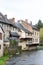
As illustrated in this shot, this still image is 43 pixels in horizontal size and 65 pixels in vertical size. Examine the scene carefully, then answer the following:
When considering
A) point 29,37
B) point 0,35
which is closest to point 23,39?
point 29,37

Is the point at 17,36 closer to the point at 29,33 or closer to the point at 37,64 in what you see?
the point at 29,33

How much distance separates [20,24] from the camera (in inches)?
3095

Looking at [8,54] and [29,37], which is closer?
[8,54]

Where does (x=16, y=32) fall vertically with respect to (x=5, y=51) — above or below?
above

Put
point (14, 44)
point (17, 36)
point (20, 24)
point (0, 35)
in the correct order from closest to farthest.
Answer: point (0, 35)
point (14, 44)
point (17, 36)
point (20, 24)

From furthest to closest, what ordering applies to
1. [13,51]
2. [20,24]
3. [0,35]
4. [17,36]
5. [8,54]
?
[20,24]
[17,36]
[13,51]
[8,54]
[0,35]

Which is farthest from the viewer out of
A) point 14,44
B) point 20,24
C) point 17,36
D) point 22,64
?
point 20,24

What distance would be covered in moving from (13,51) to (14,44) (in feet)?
23.0

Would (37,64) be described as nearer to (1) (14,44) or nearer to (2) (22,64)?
(2) (22,64)

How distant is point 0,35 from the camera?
45656mm

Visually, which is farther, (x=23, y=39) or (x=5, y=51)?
(x=23, y=39)

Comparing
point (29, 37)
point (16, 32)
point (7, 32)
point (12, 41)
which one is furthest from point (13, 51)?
point (29, 37)

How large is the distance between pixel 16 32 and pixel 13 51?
17.5 metres

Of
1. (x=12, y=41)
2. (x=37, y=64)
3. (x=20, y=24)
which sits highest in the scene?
(x=20, y=24)
